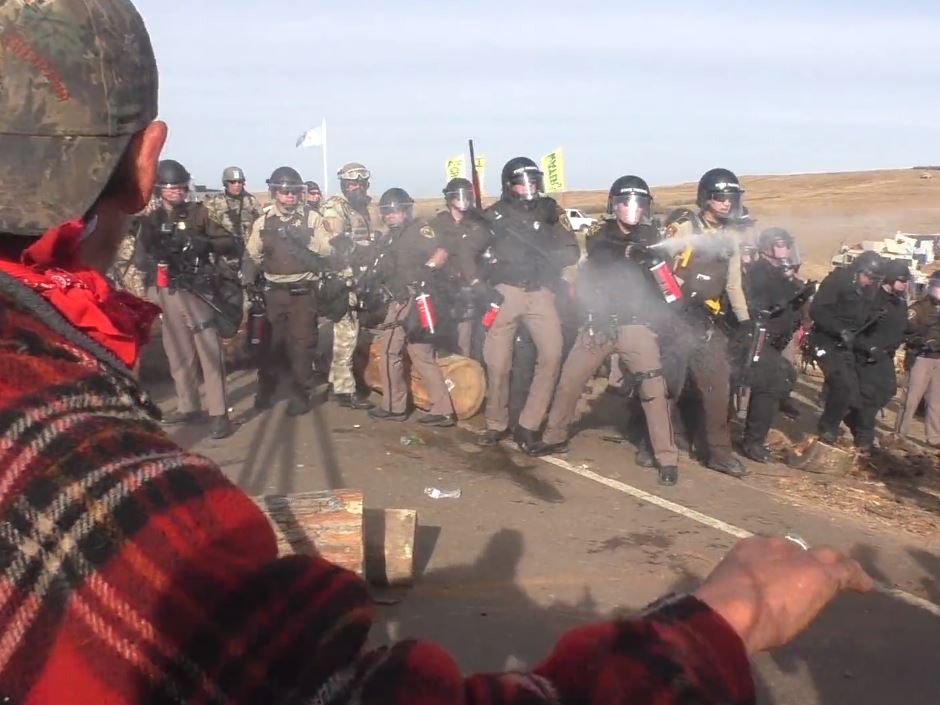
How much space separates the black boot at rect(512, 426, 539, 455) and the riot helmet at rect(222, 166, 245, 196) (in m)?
6.74

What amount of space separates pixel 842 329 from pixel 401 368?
4.56 m

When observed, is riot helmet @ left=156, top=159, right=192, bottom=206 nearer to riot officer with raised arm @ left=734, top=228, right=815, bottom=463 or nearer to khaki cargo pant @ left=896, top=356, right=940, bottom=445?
riot officer with raised arm @ left=734, top=228, right=815, bottom=463

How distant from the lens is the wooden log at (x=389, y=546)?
4.79 m

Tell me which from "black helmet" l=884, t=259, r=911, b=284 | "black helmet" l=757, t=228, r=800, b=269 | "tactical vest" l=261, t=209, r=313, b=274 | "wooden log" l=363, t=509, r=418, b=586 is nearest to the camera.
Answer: "wooden log" l=363, t=509, r=418, b=586

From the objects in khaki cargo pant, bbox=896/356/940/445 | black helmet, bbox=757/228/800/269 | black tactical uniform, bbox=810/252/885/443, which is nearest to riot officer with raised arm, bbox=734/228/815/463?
black helmet, bbox=757/228/800/269

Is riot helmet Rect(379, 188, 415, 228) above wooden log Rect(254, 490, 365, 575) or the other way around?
above

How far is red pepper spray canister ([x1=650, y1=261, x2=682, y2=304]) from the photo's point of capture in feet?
23.2

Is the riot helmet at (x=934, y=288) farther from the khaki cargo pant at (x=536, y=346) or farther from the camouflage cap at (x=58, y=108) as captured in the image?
the camouflage cap at (x=58, y=108)

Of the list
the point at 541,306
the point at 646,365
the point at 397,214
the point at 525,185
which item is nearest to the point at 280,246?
the point at 397,214

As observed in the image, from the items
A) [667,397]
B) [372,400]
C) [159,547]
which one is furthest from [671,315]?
[159,547]

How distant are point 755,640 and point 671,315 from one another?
6.27 meters

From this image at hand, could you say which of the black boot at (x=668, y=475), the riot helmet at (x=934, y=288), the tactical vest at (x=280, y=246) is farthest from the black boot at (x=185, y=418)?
the riot helmet at (x=934, y=288)

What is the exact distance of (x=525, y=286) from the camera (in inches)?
313

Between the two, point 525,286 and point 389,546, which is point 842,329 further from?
point 389,546
